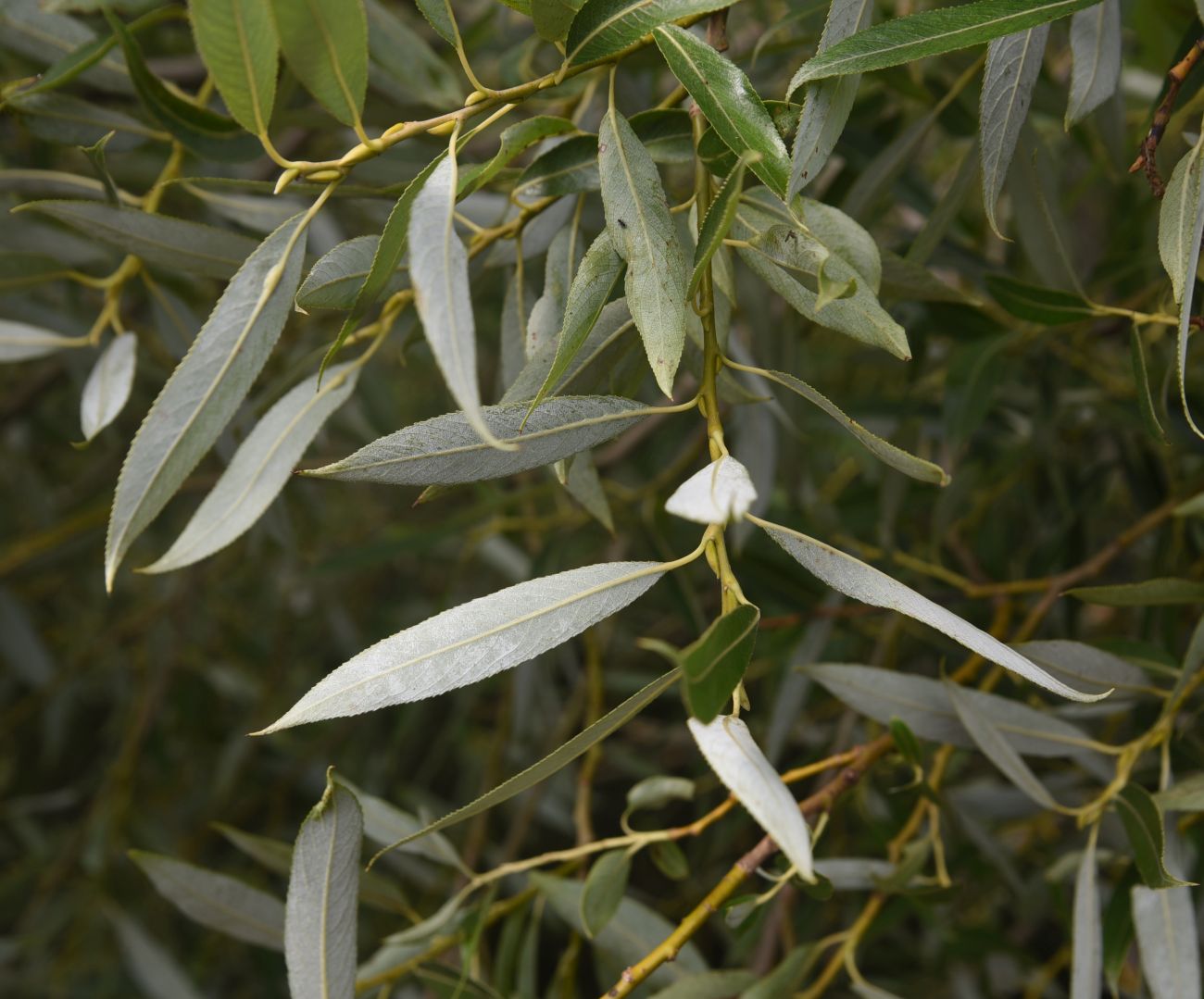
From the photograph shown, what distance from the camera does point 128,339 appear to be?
58cm

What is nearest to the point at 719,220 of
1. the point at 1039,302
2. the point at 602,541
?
the point at 1039,302

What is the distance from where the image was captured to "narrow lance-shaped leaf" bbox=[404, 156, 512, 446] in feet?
0.94

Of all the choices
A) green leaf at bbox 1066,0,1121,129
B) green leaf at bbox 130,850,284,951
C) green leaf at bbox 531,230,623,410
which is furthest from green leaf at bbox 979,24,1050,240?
green leaf at bbox 130,850,284,951

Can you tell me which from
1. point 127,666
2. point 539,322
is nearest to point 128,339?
point 539,322

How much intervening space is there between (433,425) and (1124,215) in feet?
2.26

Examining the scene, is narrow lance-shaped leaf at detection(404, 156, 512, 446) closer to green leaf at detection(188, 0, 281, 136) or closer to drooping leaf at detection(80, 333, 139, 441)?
green leaf at detection(188, 0, 281, 136)

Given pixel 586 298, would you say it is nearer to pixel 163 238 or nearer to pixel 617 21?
pixel 617 21

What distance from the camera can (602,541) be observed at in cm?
114

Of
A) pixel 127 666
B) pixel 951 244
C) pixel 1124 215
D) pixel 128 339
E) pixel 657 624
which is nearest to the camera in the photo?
pixel 128 339

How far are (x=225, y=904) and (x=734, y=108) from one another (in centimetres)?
49

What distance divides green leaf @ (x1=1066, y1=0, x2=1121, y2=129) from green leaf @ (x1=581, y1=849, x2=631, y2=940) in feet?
1.22

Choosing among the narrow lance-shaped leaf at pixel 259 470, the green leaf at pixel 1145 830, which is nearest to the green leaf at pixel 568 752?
the narrow lance-shaped leaf at pixel 259 470

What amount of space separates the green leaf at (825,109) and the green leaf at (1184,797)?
331 millimetres

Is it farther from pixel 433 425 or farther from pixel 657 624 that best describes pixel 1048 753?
pixel 657 624
